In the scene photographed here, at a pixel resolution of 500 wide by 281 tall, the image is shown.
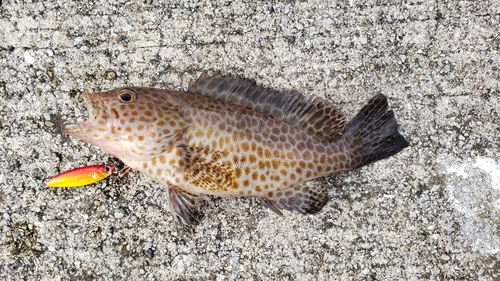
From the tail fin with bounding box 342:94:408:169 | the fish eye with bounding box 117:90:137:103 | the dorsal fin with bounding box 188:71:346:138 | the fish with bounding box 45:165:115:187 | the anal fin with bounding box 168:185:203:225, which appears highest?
the tail fin with bounding box 342:94:408:169

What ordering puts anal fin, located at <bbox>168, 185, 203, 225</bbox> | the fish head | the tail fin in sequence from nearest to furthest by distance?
the fish head, anal fin, located at <bbox>168, 185, 203, 225</bbox>, the tail fin

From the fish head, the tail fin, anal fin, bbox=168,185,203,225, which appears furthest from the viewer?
the tail fin

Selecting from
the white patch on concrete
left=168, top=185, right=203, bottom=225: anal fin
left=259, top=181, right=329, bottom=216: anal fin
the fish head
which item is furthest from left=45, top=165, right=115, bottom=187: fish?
the white patch on concrete

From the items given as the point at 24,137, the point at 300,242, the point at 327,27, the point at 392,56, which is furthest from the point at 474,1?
the point at 24,137

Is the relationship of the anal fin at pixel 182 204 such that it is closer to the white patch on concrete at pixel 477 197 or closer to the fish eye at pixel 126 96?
the fish eye at pixel 126 96

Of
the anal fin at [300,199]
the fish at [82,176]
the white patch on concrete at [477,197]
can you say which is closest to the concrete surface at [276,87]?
the white patch on concrete at [477,197]

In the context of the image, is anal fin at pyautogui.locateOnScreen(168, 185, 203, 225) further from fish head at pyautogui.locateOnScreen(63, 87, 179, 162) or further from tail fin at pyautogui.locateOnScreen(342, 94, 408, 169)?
tail fin at pyautogui.locateOnScreen(342, 94, 408, 169)

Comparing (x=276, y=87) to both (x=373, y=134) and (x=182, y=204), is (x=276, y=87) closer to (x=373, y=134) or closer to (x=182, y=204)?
A: (x=373, y=134)
